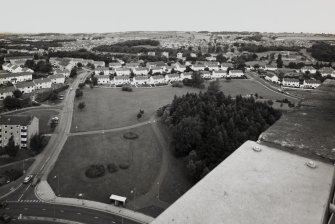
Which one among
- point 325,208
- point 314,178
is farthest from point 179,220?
point 314,178

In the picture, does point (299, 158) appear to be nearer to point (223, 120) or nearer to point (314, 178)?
point (314, 178)

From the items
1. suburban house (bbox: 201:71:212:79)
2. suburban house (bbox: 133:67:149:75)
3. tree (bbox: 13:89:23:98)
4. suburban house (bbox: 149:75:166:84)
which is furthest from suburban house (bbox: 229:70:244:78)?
tree (bbox: 13:89:23:98)

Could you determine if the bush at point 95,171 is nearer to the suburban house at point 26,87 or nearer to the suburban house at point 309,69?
the suburban house at point 26,87

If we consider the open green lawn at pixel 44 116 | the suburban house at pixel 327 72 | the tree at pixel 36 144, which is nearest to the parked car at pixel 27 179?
the tree at pixel 36 144

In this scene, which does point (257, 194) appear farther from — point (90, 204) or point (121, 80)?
point (121, 80)

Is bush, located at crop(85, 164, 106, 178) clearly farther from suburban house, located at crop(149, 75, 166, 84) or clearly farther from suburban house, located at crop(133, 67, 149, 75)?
→ suburban house, located at crop(133, 67, 149, 75)

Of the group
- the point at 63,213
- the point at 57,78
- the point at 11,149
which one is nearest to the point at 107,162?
the point at 63,213
